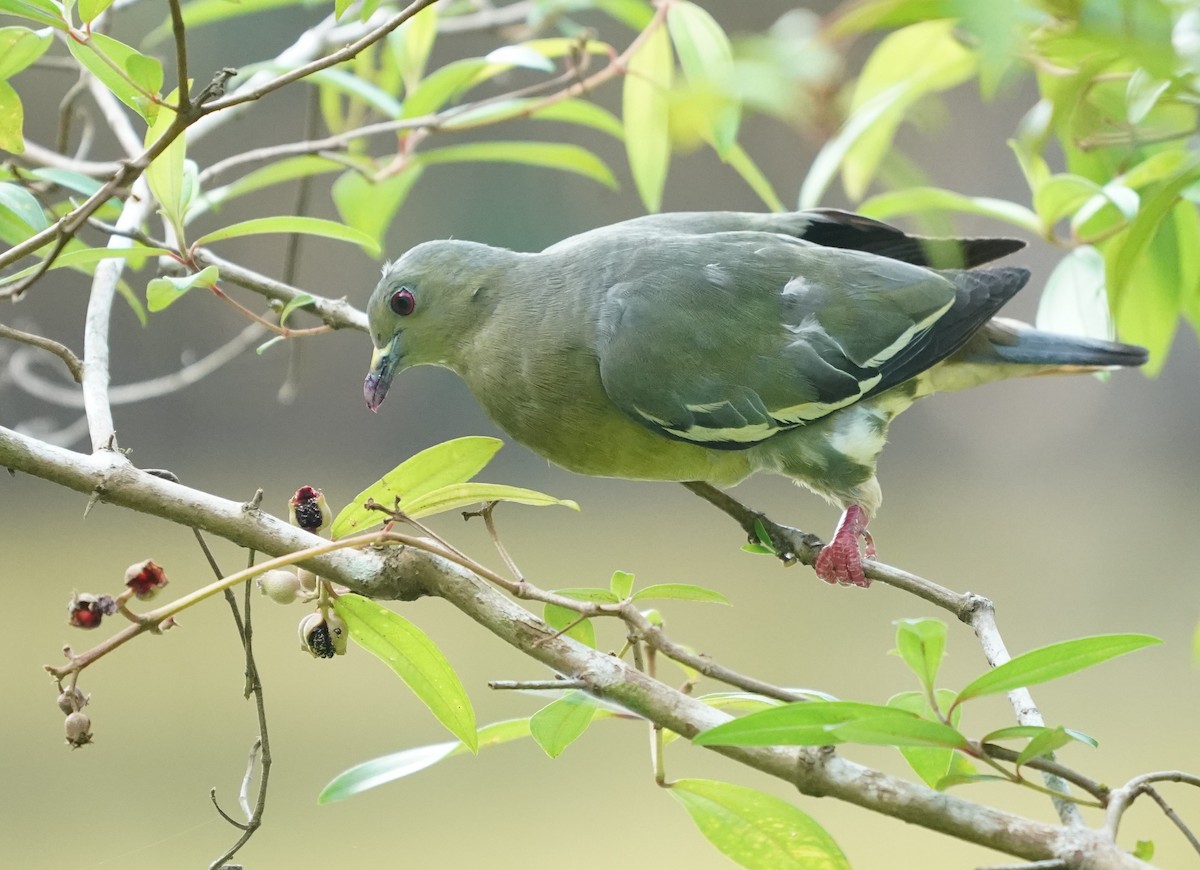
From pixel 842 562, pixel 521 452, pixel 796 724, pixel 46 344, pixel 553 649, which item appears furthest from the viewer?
pixel 521 452

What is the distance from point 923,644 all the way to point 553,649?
214 mm

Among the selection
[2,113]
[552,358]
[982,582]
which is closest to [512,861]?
[552,358]

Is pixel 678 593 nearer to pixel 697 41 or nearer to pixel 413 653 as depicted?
pixel 413 653

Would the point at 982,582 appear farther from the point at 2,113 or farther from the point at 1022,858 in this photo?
the point at 2,113

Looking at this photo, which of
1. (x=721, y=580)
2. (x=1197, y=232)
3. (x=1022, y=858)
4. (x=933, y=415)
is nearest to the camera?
(x=1022, y=858)

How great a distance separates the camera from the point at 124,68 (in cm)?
69

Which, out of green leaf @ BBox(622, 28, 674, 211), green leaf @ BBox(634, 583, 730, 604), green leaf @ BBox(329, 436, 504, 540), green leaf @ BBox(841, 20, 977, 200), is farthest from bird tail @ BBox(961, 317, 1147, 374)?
green leaf @ BBox(329, 436, 504, 540)

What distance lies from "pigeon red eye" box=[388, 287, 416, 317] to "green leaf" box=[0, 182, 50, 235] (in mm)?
435

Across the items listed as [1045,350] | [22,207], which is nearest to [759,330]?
[1045,350]

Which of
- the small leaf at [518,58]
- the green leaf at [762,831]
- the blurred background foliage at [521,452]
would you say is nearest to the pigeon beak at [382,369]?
the blurred background foliage at [521,452]

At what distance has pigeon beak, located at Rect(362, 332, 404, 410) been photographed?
1.19 metres

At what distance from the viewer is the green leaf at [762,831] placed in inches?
25.6

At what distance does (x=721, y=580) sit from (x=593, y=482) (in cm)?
46

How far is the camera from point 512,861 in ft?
7.14
